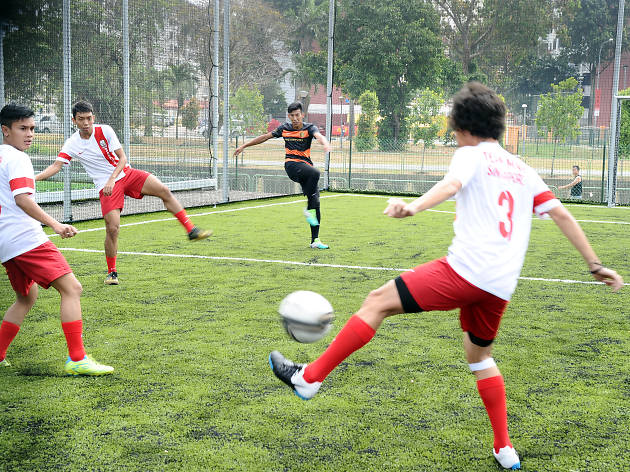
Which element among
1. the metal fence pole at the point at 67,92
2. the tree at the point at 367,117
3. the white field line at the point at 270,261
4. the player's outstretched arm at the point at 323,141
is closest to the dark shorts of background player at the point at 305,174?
the player's outstretched arm at the point at 323,141

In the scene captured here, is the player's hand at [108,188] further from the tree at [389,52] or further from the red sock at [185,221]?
the tree at [389,52]

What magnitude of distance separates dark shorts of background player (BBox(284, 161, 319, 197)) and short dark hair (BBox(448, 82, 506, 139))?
7202 mm

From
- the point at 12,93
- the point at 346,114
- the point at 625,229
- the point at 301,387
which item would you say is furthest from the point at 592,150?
the point at 301,387

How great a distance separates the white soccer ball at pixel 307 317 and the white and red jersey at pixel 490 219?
836 millimetres

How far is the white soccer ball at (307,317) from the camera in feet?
11.7

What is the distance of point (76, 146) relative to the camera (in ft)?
24.3

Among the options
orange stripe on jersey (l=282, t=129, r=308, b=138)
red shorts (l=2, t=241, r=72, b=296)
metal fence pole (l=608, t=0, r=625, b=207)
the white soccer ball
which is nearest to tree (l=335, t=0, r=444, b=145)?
metal fence pole (l=608, t=0, r=625, b=207)

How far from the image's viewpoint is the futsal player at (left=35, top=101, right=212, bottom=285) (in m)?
7.26

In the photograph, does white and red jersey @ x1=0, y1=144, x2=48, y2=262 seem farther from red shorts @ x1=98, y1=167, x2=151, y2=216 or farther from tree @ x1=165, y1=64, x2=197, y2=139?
tree @ x1=165, y1=64, x2=197, y2=139

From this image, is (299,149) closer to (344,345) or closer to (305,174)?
(305,174)

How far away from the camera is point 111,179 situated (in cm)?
718

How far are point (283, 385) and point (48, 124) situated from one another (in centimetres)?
961

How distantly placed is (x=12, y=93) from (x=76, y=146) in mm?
5627

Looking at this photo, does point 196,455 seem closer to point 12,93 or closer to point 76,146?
point 76,146
